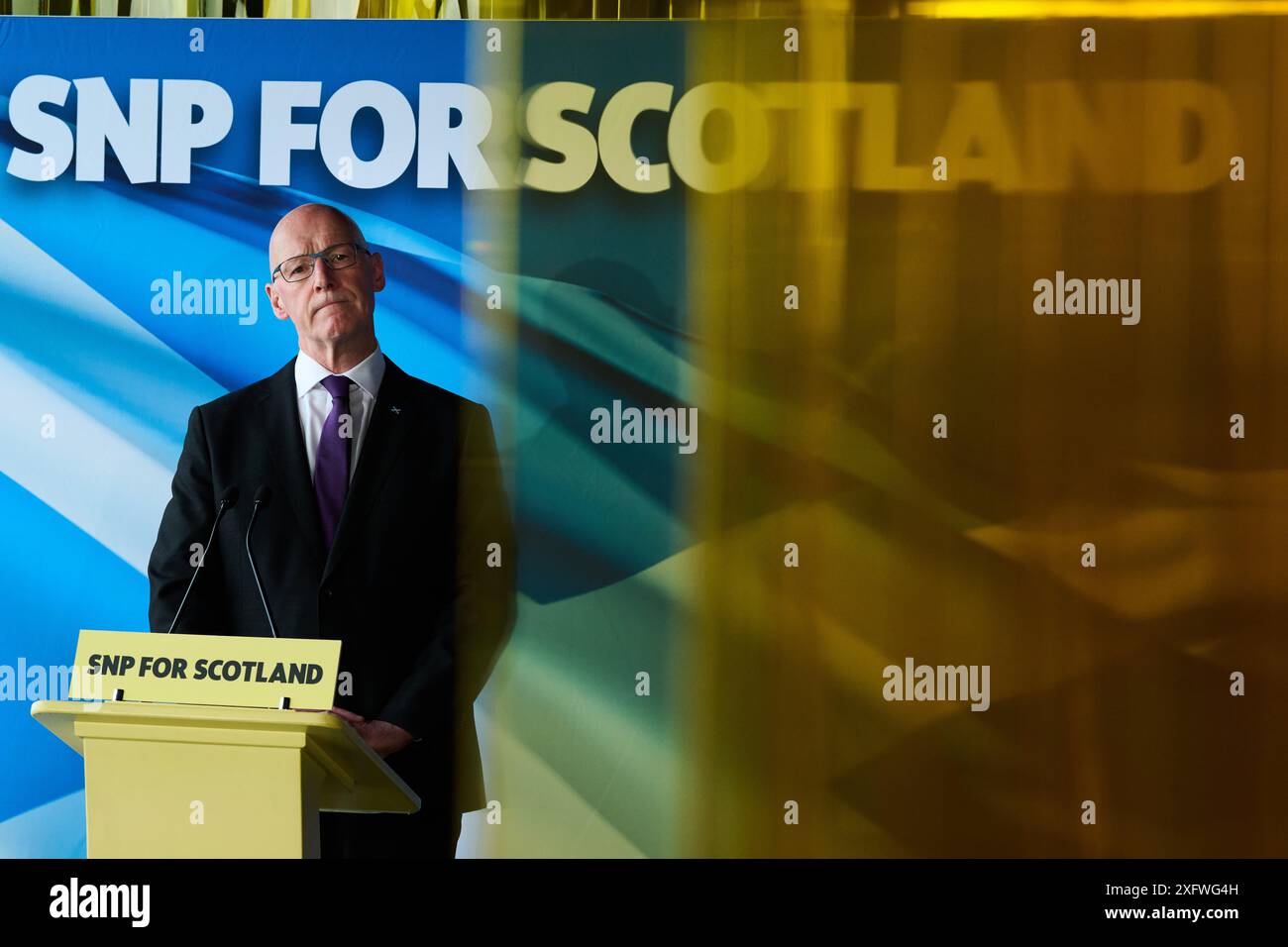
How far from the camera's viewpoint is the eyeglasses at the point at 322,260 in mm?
3020

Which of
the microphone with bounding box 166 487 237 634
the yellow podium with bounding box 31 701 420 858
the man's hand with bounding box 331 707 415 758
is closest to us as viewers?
the yellow podium with bounding box 31 701 420 858

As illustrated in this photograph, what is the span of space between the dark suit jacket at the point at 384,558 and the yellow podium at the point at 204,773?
0.66 m

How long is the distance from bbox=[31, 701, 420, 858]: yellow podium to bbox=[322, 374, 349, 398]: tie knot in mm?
1001

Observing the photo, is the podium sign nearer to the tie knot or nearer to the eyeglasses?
the tie knot

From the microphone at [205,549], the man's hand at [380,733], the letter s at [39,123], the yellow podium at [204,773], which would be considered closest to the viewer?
the yellow podium at [204,773]

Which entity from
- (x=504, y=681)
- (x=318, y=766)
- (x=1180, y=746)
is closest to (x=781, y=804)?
(x=504, y=681)

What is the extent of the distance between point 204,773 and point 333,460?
99cm

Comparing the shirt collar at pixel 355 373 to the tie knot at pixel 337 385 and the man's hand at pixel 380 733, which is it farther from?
the man's hand at pixel 380 733

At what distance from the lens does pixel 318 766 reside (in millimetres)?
2279

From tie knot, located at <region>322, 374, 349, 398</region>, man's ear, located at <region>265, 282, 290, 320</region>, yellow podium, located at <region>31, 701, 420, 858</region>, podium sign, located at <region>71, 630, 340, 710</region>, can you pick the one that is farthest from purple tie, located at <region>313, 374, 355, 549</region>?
yellow podium, located at <region>31, 701, 420, 858</region>

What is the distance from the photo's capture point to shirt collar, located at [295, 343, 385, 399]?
304cm

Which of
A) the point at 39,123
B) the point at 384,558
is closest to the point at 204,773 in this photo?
the point at 384,558

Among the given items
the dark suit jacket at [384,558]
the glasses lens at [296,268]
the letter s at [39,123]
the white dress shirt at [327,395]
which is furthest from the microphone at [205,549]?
the letter s at [39,123]

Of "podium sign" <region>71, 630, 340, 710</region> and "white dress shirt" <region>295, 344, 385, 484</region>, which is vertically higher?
"white dress shirt" <region>295, 344, 385, 484</region>
